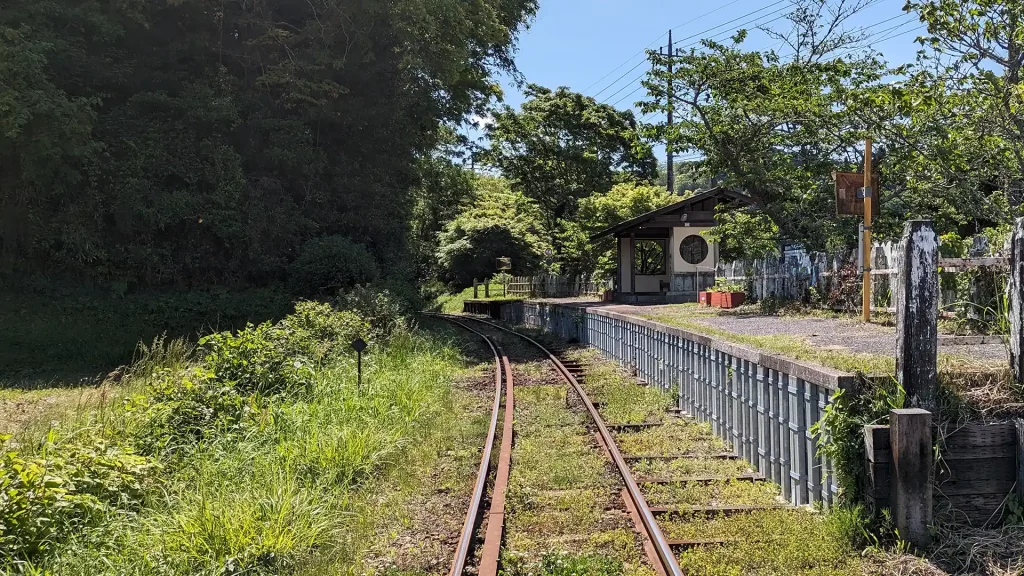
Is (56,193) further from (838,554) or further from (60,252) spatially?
(838,554)

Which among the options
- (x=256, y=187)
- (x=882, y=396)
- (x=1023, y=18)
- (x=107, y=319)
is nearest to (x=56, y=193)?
(x=107, y=319)

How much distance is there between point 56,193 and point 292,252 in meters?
5.63

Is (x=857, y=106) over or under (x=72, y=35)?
under

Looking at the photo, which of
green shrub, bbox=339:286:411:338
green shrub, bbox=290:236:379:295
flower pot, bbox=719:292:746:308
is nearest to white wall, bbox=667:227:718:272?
flower pot, bbox=719:292:746:308

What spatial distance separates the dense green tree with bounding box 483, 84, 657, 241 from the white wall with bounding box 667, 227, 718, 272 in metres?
15.0

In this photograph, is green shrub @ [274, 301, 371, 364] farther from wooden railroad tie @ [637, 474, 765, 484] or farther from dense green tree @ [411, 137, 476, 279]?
dense green tree @ [411, 137, 476, 279]

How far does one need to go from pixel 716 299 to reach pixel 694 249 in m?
7.14

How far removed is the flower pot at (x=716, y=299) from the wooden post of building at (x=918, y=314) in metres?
11.4

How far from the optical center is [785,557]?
4039 millimetres

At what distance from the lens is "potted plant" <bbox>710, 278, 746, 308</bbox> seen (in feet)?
50.2

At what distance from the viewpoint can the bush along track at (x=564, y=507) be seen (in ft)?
13.5

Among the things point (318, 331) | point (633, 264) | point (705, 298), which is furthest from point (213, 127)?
point (633, 264)

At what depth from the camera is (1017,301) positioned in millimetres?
4375

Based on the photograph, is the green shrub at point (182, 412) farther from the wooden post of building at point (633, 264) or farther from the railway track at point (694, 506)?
the wooden post of building at point (633, 264)
